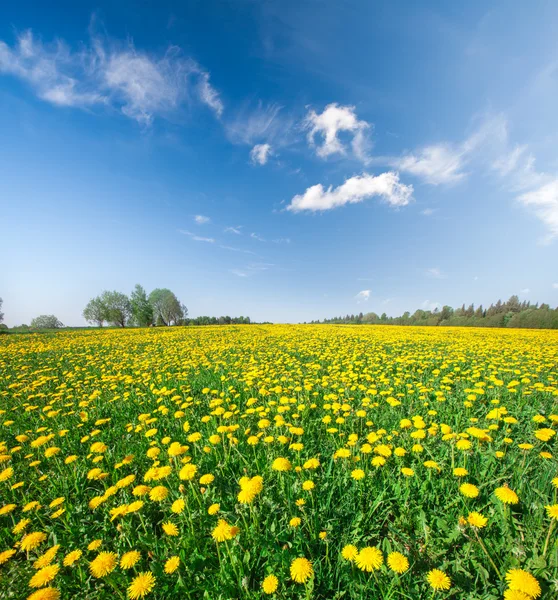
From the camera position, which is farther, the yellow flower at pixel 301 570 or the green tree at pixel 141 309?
the green tree at pixel 141 309

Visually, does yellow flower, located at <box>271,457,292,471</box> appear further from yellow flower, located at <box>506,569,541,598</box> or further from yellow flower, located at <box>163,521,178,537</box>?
yellow flower, located at <box>506,569,541,598</box>

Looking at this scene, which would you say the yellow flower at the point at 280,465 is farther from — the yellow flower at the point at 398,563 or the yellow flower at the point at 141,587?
the yellow flower at the point at 141,587

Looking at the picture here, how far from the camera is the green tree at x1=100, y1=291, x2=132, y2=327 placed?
64.6 m

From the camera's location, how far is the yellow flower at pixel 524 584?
4.50ft

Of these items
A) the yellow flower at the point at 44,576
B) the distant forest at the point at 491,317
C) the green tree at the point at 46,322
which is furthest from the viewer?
the green tree at the point at 46,322

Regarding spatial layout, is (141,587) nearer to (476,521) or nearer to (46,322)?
(476,521)

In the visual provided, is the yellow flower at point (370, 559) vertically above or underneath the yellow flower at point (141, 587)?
above

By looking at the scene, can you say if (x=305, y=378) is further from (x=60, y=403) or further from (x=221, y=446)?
(x=60, y=403)

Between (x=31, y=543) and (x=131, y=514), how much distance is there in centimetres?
73

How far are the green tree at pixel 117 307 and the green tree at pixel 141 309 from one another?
7.27 ft

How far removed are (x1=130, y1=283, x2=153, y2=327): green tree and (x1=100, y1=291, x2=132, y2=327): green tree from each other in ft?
7.27

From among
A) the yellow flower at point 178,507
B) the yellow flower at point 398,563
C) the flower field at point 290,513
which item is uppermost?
the yellow flower at point 398,563

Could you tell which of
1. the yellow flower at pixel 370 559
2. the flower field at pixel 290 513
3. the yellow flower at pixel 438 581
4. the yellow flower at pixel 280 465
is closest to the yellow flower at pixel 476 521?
the flower field at pixel 290 513

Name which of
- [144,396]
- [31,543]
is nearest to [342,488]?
[31,543]
